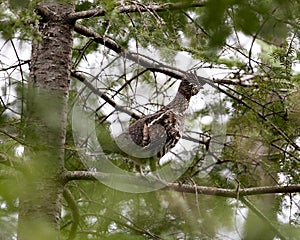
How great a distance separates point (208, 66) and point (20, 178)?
216 centimetres

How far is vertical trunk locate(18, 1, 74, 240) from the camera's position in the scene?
10.5 ft

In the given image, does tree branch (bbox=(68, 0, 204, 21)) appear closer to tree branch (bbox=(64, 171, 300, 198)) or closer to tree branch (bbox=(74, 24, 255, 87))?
tree branch (bbox=(74, 24, 255, 87))

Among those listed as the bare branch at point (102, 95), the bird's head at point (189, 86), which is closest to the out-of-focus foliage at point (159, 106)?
the bare branch at point (102, 95)

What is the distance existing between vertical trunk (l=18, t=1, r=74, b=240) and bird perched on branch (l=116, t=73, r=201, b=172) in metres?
0.43

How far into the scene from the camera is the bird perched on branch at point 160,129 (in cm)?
406

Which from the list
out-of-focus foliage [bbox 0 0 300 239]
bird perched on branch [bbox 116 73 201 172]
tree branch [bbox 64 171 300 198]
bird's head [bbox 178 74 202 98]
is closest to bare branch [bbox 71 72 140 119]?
out-of-focus foliage [bbox 0 0 300 239]

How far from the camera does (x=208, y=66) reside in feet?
15.3

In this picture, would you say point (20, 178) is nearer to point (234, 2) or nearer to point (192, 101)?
point (234, 2)

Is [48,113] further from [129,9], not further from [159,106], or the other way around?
[159,106]

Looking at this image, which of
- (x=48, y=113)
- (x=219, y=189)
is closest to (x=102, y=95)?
(x=48, y=113)

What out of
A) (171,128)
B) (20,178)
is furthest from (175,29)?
(20,178)

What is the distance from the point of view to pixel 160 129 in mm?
4086

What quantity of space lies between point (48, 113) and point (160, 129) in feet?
2.75

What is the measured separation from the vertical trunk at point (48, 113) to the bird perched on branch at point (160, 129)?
435 millimetres
